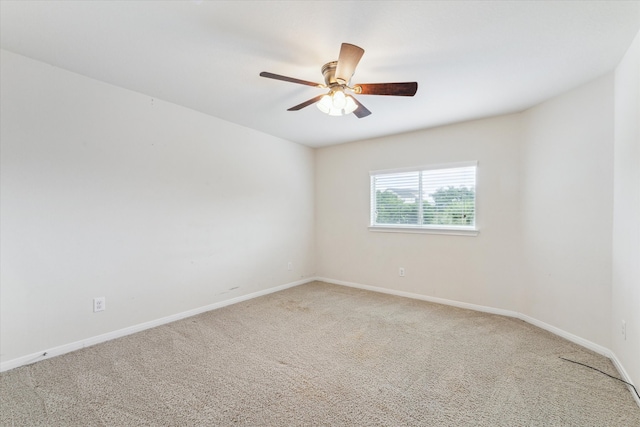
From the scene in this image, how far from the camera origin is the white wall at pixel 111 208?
217 centimetres

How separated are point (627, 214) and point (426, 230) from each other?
1.99 metres

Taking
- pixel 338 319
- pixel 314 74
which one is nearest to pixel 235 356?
pixel 338 319

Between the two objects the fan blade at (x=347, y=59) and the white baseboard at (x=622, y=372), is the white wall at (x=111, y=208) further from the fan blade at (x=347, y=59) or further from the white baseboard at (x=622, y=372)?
the white baseboard at (x=622, y=372)

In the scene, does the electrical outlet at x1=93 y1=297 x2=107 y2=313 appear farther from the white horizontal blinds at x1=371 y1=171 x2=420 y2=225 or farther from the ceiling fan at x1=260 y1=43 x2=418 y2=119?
the white horizontal blinds at x1=371 y1=171 x2=420 y2=225

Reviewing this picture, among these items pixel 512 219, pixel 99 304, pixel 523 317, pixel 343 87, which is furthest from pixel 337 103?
pixel 523 317

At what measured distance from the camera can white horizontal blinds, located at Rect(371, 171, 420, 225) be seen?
13.2 ft

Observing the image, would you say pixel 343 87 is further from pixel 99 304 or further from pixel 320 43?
pixel 99 304

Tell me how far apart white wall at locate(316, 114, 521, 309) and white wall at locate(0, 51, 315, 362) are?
4.36ft

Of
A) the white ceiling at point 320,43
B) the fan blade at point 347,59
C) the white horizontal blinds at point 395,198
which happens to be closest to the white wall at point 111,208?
the white ceiling at point 320,43

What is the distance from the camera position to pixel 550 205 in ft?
9.36

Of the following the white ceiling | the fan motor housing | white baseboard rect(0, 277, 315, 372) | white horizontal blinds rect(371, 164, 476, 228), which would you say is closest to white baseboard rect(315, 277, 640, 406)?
white horizontal blinds rect(371, 164, 476, 228)

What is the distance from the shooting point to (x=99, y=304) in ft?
8.40

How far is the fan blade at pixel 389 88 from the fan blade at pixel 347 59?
0.16 meters

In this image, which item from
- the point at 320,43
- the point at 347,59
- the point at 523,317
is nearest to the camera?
the point at 347,59
